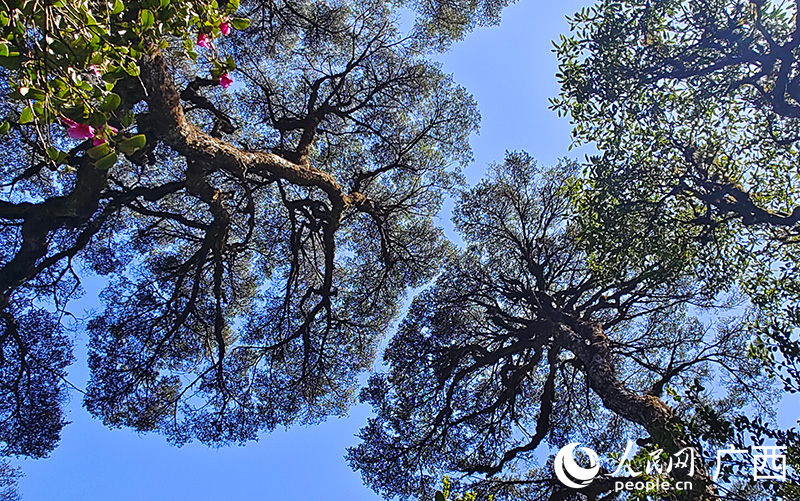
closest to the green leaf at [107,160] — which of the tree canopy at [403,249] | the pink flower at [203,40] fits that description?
the pink flower at [203,40]

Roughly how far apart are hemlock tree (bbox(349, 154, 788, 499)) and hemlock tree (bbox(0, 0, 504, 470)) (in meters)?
Answer: 1.63

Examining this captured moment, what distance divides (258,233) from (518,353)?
8049 millimetres

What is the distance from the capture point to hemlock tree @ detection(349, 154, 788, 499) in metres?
10.3

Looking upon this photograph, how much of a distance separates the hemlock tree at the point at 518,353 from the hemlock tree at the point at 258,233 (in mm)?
1628

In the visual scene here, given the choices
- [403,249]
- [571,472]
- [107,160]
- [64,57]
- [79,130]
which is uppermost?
[403,249]

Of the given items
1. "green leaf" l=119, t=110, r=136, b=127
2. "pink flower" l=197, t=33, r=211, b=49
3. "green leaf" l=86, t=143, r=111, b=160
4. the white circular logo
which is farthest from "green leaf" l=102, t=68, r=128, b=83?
the white circular logo

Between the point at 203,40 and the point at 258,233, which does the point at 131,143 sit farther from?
the point at 258,233

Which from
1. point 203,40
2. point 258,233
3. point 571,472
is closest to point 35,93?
point 203,40

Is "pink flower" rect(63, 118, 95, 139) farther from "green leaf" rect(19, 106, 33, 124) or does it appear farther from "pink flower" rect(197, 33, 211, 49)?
"pink flower" rect(197, 33, 211, 49)

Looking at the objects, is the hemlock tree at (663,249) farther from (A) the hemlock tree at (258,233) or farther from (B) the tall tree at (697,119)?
(A) the hemlock tree at (258,233)

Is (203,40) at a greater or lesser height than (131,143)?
greater

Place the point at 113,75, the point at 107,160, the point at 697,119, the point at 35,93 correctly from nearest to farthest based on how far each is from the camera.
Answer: the point at 35,93
the point at 107,160
the point at 113,75
the point at 697,119

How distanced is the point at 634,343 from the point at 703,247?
4874mm

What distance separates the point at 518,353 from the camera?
38.0 feet
